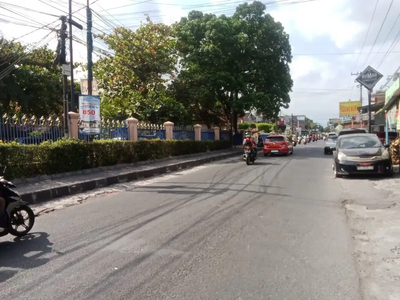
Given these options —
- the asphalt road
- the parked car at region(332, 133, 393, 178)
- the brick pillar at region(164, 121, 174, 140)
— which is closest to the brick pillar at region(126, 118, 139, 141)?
the brick pillar at region(164, 121, 174, 140)

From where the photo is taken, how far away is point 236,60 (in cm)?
2761

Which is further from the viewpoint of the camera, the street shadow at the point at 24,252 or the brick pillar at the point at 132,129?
the brick pillar at the point at 132,129

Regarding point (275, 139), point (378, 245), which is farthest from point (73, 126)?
point (275, 139)

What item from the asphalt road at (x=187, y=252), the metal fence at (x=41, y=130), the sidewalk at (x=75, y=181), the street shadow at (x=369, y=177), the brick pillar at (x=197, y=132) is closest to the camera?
the asphalt road at (x=187, y=252)

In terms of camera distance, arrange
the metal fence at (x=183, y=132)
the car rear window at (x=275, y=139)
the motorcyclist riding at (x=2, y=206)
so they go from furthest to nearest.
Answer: the car rear window at (x=275, y=139)
the metal fence at (x=183, y=132)
the motorcyclist riding at (x=2, y=206)

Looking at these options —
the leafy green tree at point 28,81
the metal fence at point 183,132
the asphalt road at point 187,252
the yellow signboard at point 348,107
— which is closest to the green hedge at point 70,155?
the asphalt road at point 187,252

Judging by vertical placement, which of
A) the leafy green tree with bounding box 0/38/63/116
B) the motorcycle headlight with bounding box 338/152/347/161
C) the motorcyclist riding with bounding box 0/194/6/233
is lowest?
the motorcyclist riding with bounding box 0/194/6/233

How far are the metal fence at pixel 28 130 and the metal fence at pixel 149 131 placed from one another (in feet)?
17.8

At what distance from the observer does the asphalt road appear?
11.4 feet

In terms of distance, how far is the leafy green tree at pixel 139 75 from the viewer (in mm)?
22734

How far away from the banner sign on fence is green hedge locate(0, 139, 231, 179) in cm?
65

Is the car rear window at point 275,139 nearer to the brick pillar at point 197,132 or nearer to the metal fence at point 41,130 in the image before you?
the brick pillar at point 197,132

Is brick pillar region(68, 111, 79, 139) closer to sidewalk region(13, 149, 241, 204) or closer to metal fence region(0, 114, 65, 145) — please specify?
metal fence region(0, 114, 65, 145)

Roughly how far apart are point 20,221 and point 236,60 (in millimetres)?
24122
